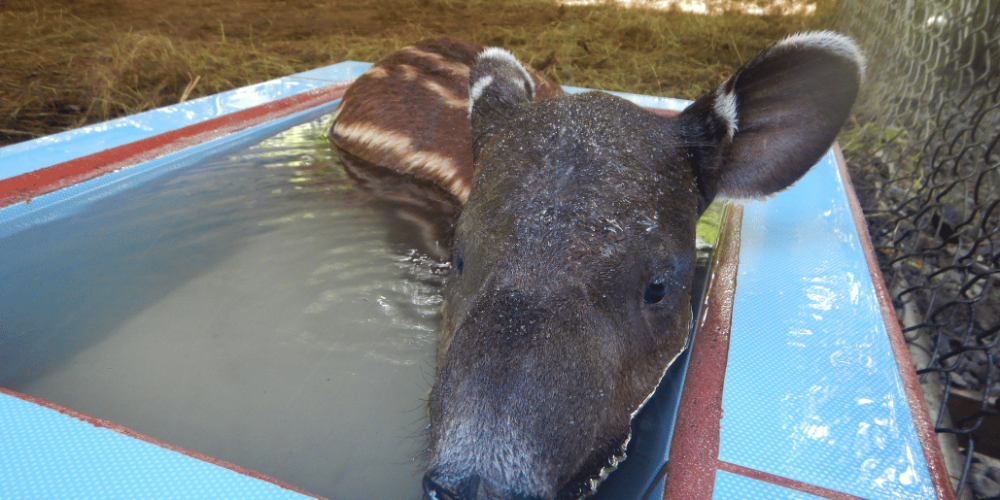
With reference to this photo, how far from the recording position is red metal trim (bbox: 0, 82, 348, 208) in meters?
3.01

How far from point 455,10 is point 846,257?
30.6 ft

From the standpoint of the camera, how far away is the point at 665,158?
76.5 inches

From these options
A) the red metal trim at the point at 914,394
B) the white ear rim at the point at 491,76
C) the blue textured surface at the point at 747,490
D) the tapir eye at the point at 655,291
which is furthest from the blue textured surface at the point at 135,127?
the red metal trim at the point at 914,394

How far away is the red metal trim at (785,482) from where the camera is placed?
1406mm

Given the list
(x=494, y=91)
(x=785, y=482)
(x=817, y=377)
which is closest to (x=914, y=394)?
(x=817, y=377)

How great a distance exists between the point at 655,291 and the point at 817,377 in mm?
563

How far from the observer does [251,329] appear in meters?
2.29

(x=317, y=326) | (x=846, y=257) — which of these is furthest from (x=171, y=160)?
(x=846, y=257)

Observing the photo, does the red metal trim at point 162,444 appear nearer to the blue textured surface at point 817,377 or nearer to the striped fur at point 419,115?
the blue textured surface at point 817,377

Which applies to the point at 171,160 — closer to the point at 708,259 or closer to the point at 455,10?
the point at 708,259

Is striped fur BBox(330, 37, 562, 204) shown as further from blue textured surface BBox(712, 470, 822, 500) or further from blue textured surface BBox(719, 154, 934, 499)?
blue textured surface BBox(712, 470, 822, 500)

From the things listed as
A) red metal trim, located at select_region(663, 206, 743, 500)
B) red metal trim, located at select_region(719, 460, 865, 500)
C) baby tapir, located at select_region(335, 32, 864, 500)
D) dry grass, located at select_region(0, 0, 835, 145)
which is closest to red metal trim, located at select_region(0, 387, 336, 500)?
baby tapir, located at select_region(335, 32, 864, 500)

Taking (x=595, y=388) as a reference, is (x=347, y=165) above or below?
below

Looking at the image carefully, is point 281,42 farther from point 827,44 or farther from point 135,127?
point 827,44
